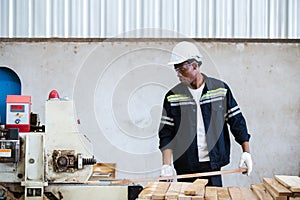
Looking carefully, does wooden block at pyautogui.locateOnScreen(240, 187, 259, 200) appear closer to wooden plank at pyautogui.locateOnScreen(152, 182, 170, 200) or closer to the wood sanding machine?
wooden plank at pyautogui.locateOnScreen(152, 182, 170, 200)

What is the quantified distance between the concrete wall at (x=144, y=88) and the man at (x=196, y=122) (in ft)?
3.51

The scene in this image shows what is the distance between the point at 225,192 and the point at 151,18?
8.33ft

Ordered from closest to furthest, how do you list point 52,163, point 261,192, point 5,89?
point 261,192 < point 52,163 < point 5,89

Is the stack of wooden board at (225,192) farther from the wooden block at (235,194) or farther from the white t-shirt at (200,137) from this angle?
the white t-shirt at (200,137)

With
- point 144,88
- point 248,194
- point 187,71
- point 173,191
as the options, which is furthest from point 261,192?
point 144,88

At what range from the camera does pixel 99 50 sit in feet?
15.5

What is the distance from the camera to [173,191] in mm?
2406

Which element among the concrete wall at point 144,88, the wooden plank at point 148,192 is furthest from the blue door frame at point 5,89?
the wooden plank at point 148,192

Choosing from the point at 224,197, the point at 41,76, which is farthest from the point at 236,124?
the point at 41,76

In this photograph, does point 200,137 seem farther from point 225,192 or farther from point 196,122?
point 225,192

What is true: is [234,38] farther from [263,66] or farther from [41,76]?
[41,76]

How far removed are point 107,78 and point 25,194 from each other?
7.14ft

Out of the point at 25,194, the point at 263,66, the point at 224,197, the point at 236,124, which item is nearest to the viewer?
the point at 224,197

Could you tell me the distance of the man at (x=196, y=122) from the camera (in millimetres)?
3527
